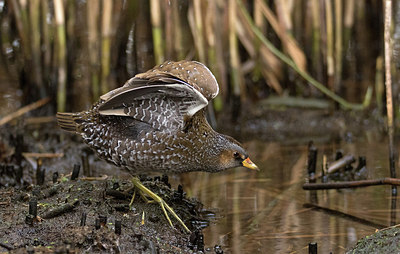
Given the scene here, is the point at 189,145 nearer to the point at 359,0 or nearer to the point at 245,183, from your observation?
the point at 245,183

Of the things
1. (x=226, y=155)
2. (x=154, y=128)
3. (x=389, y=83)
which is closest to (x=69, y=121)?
(x=154, y=128)

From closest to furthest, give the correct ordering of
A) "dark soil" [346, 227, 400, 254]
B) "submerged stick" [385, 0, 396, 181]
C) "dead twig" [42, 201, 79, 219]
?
1. "dark soil" [346, 227, 400, 254]
2. "dead twig" [42, 201, 79, 219]
3. "submerged stick" [385, 0, 396, 181]

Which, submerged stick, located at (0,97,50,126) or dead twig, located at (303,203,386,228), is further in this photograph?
submerged stick, located at (0,97,50,126)

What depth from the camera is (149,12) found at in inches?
287

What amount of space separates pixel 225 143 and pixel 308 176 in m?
1.42

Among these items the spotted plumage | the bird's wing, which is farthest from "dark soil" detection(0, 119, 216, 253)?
the bird's wing

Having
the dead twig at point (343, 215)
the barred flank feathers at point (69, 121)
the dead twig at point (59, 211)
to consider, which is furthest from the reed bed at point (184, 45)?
Result: the dead twig at point (59, 211)

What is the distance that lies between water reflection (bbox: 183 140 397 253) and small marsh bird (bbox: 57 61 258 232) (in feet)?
1.51

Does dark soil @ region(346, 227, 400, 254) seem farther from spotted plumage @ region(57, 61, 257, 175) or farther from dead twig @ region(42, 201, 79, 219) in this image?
dead twig @ region(42, 201, 79, 219)

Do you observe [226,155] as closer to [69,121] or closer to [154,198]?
[154,198]

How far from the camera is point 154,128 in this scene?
4.49 m

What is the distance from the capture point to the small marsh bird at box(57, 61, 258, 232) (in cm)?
434

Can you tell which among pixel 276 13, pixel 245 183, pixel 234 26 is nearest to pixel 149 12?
pixel 234 26

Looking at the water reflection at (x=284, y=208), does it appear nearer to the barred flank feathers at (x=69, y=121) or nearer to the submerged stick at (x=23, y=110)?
the barred flank feathers at (x=69, y=121)
